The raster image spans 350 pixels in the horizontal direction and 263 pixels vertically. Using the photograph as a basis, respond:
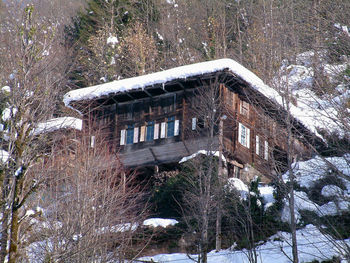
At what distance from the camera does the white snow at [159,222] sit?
23.8m

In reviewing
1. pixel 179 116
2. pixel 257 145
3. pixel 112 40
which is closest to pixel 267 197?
pixel 257 145

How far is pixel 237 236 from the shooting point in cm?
2267

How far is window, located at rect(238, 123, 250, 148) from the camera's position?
2925 centimetres

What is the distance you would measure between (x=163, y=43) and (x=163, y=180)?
2087 centimetres

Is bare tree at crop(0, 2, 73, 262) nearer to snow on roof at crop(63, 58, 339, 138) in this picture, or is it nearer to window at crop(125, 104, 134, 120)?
snow on roof at crop(63, 58, 339, 138)

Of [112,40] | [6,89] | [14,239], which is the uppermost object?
[112,40]

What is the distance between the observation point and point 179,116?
2928cm

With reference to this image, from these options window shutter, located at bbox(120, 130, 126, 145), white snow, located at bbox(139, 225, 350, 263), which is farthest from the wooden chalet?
A: white snow, located at bbox(139, 225, 350, 263)

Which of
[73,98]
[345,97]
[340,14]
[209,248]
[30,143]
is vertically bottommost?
[209,248]

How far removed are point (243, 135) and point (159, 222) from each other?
8.05 meters

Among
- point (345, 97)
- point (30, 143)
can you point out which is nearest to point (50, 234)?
Result: point (30, 143)

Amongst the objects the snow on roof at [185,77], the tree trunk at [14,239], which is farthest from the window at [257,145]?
the tree trunk at [14,239]

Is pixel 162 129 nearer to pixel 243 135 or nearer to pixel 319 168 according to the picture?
pixel 243 135

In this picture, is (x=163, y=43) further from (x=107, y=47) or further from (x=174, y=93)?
(x=174, y=93)
